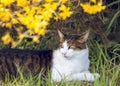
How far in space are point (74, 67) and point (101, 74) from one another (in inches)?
16.5

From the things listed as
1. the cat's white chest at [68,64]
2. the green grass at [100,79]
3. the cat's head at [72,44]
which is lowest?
the green grass at [100,79]

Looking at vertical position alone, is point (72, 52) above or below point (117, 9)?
below

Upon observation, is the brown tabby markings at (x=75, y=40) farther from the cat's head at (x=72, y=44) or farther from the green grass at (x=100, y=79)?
the green grass at (x=100, y=79)

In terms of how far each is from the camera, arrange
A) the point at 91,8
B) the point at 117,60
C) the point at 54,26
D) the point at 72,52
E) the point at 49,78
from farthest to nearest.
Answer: the point at 54,26 < the point at 117,60 < the point at 72,52 < the point at 49,78 < the point at 91,8

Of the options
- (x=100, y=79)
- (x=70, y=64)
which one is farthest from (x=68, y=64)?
(x=100, y=79)

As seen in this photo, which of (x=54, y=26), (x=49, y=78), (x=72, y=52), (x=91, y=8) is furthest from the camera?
(x=54, y=26)

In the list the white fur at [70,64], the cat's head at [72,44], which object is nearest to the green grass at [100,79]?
the white fur at [70,64]

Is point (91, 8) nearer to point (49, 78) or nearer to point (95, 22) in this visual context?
point (49, 78)

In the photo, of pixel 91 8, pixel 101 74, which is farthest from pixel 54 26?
pixel 91 8

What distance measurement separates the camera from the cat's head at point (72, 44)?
17.9 ft

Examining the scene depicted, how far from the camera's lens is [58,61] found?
18.4 ft

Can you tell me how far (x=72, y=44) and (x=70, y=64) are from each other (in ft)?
0.85

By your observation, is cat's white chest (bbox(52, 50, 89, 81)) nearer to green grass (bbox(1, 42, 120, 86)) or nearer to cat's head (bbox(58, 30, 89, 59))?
cat's head (bbox(58, 30, 89, 59))

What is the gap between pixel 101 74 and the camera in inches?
210
